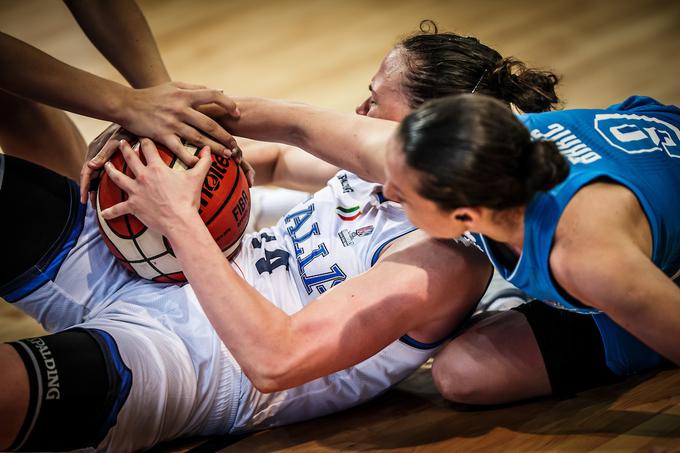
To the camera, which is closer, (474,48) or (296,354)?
(296,354)

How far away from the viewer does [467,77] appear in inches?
78.9

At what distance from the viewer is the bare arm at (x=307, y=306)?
61.6 inches

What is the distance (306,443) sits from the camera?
183 centimetres

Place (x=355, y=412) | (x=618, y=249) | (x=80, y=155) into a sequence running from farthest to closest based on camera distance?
1. (x=80, y=155)
2. (x=355, y=412)
3. (x=618, y=249)

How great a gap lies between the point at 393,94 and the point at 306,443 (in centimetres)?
99

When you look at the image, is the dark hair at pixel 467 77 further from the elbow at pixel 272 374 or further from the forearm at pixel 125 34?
the forearm at pixel 125 34

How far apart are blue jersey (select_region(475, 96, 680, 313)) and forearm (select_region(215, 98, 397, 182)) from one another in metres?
0.34

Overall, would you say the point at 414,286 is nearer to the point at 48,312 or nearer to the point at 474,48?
the point at 474,48

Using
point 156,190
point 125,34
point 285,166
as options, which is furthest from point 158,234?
point 125,34

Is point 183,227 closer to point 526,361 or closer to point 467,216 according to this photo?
point 467,216

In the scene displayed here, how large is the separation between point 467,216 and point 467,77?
705mm

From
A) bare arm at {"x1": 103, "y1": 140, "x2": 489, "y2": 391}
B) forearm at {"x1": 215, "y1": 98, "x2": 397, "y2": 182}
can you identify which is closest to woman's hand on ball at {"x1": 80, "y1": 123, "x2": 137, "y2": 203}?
bare arm at {"x1": 103, "y1": 140, "x2": 489, "y2": 391}

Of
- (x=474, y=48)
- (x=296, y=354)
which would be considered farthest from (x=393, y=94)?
(x=296, y=354)

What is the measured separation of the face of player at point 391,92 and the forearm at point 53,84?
2.28ft
